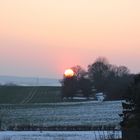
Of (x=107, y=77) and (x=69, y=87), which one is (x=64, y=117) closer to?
(x=69, y=87)

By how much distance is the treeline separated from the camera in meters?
97.0

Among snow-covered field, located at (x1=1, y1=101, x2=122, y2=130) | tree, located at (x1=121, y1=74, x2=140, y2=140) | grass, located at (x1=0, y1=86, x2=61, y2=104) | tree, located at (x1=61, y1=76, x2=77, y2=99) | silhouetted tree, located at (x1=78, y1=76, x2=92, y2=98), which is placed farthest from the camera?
silhouetted tree, located at (x1=78, y1=76, x2=92, y2=98)

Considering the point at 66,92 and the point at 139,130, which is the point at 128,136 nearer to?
the point at 139,130

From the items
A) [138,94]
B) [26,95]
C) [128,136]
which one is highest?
[26,95]

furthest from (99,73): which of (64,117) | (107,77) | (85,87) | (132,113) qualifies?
(132,113)

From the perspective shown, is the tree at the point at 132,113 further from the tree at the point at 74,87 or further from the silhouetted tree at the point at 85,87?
the silhouetted tree at the point at 85,87

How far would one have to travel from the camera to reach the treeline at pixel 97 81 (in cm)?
9700

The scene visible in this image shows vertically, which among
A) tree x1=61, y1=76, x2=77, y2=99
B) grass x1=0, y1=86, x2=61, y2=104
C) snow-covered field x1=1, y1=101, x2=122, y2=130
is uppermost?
tree x1=61, y1=76, x2=77, y2=99

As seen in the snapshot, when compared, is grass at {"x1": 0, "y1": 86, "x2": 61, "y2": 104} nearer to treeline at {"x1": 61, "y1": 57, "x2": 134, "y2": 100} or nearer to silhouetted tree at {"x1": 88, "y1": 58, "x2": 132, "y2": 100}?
treeline at {"x1": 61, "y1": 57, "x2": 134, "y2": 100}

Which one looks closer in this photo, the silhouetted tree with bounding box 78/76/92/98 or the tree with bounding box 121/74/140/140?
the tree with bounding box 121/74/140/140

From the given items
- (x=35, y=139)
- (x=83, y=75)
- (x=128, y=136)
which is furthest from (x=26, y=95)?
(x=128, y=136)

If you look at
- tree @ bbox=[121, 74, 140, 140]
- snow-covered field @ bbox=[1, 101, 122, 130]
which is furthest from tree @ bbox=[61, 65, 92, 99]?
tree @ bbox=[121, 74, 140, 140]

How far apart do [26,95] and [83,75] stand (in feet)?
104

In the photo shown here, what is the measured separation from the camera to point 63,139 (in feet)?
79.1
